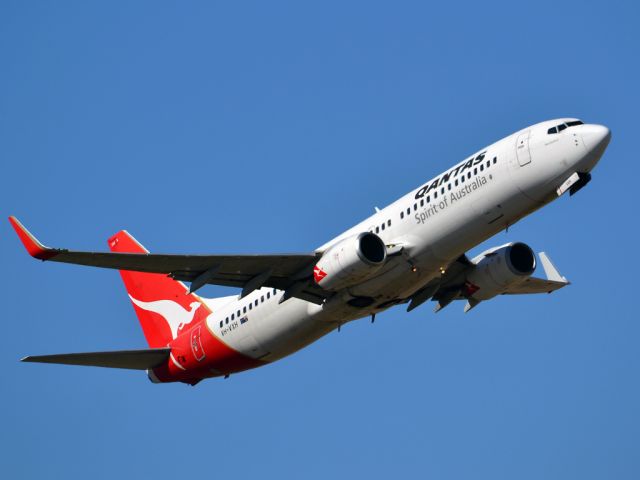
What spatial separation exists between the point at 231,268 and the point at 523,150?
12065 millimetres

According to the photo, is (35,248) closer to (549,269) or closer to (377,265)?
(377,265)

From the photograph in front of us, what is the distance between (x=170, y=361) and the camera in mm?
53281

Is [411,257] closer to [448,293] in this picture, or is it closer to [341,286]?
[341,286]

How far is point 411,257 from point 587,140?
779 centimetres

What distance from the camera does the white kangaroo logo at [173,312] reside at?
54.9m

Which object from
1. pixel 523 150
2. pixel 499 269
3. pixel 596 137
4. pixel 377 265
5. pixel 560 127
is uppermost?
pixel 560 127

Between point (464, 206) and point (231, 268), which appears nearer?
point (464, 206)

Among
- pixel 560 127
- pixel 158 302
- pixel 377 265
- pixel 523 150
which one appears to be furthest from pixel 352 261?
pixel 158 302

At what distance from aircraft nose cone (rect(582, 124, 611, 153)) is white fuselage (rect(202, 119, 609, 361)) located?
4 cm

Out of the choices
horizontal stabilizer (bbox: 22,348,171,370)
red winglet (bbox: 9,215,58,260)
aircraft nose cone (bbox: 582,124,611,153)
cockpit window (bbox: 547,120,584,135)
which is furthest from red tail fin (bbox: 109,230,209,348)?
aircraft nose cone (bbox: 582,124,611,153)

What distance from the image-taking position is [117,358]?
5178cm

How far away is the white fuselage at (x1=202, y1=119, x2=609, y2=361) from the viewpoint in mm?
43656

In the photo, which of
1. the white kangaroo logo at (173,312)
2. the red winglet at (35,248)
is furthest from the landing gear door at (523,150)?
the white kangaroo logo at (173,312)

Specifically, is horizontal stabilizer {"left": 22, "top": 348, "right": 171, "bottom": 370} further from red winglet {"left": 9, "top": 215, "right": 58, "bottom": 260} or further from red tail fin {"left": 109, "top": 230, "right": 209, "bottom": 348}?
red winglet {"left": 9, "top": 215, "right": 58, "bottom": 260}
